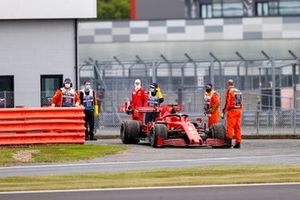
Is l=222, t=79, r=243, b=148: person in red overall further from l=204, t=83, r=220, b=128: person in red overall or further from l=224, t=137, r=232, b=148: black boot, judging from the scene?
l=204, t=83, r=220, b=128: person in red overall

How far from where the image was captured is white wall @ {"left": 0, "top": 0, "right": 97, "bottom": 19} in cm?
2995

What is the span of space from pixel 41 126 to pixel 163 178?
745 centimetres

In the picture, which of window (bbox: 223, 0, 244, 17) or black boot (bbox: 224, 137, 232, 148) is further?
window (bbox: 223, 0, 244, 17)

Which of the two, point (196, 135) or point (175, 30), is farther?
point (175, 30)

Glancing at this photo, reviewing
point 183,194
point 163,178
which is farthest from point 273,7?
point 183,194

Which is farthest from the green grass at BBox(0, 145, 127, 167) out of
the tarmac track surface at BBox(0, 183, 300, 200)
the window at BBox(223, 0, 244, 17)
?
the window at BBox(223, 0, 244, 17)

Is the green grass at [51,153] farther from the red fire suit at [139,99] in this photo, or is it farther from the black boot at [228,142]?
the red fire suit at [139,99]

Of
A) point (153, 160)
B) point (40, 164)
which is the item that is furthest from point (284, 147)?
point (40, 164)

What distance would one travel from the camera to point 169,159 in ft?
68.2

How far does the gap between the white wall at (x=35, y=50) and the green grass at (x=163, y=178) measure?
1281 centimetres

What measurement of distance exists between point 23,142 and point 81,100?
398cm

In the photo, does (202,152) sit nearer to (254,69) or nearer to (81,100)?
(81,100)

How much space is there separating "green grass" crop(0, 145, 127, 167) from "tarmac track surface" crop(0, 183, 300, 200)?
5630mm

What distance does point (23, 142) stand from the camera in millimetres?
23312
